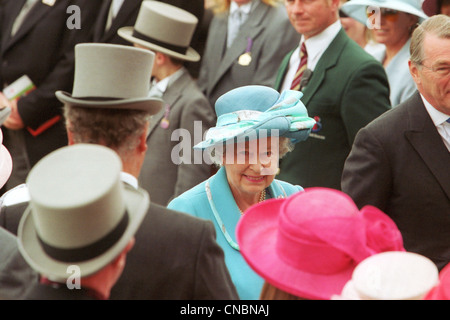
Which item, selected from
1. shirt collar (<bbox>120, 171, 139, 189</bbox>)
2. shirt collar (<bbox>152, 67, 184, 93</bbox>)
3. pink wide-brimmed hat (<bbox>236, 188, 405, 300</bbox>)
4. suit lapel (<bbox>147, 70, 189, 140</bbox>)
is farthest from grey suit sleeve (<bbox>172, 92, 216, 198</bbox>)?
pink wide-brimmed hat (<bbox>236, 188, 405, 300</bbox>)

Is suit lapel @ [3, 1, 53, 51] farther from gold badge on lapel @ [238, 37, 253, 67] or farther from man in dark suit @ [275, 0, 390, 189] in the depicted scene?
man in dark suit @ [275, 0, 390, 189]

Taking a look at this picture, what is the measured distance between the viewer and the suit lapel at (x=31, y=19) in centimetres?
645

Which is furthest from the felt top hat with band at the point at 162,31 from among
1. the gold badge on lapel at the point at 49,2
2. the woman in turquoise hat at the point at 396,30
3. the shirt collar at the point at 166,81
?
the woman in turquoise hat at the point at 396,30

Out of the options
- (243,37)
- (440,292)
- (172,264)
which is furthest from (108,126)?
(243,37)

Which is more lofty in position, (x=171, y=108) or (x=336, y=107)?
(x=336, y=107)

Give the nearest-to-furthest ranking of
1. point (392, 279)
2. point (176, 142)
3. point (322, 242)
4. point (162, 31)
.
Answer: point (392, 279), point (322, 242), point (176, 142), point (162, 31)

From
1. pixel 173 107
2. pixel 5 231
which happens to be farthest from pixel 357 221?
pixel 173 107

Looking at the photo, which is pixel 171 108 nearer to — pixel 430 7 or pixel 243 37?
pixel 243 37

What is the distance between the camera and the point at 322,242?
8.81ft

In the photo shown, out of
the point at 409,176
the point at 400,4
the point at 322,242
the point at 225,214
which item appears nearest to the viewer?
the point at 322,242

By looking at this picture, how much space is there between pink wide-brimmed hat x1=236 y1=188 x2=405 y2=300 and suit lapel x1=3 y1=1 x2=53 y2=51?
164 inches

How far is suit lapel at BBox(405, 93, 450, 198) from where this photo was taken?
410 centimetres

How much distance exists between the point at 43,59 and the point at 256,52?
1.64 m
